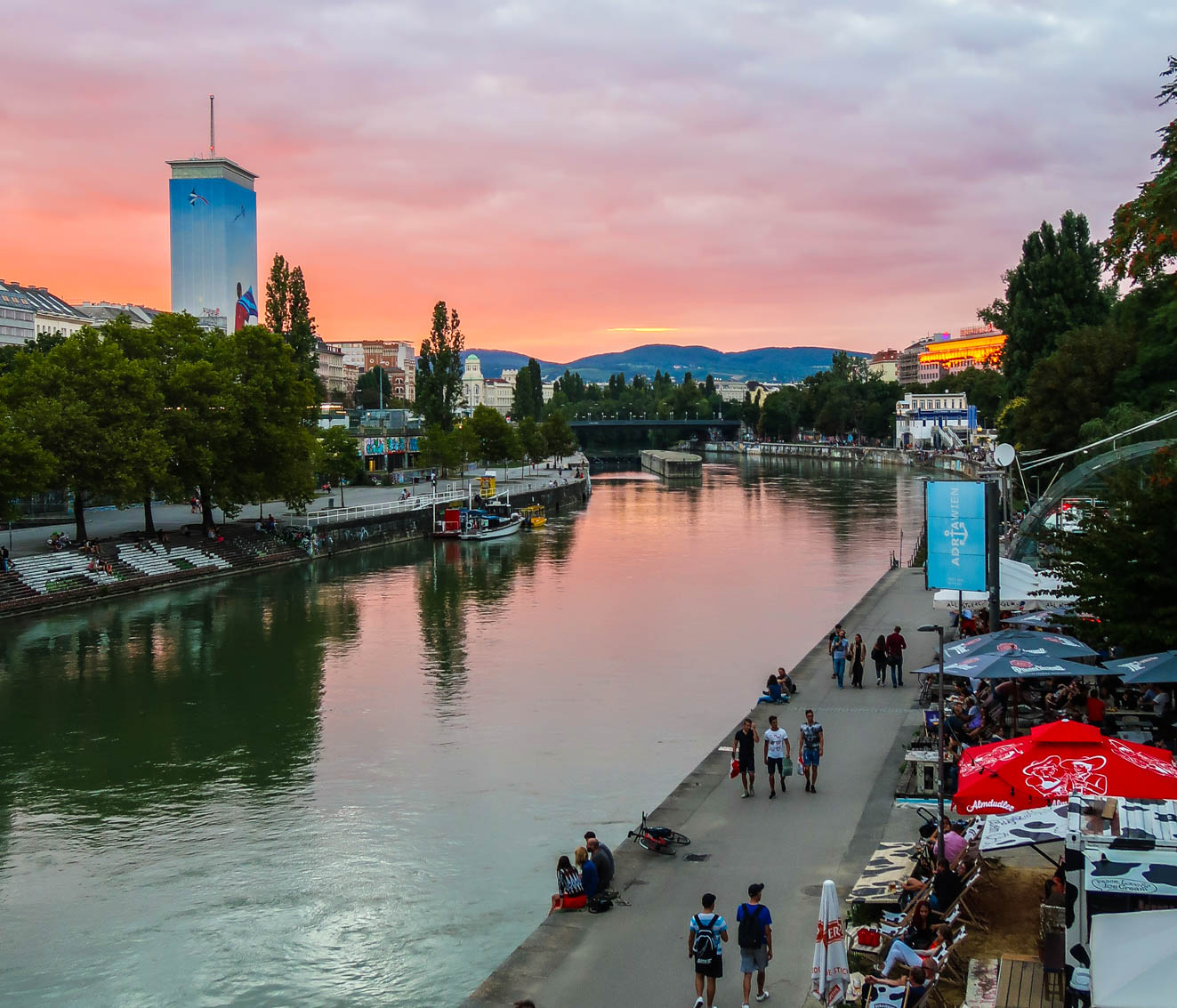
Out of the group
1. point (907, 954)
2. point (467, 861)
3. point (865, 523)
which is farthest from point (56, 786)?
point (865, 523)

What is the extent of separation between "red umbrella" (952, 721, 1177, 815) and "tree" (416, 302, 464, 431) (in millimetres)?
86519

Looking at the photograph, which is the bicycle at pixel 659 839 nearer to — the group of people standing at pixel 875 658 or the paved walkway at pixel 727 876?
the paved walkway at pixel 727 876

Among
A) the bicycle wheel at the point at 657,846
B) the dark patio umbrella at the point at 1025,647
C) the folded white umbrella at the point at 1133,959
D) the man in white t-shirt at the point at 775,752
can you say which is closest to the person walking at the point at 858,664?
the dark patio umbrella at the point at 1025,647

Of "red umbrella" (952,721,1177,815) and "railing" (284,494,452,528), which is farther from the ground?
"railing" (284,494,452,528)

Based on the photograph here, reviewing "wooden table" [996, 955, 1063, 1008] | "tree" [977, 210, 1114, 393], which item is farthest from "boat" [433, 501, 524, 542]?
"wooden table" [996, 955, 1063, 1008]

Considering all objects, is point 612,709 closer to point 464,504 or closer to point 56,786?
point 56,786

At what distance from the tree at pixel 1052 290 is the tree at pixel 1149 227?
158 ft

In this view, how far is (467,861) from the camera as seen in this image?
16.2 m

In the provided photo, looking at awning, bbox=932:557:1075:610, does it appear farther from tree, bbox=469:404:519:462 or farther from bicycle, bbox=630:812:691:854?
tree, bbox=469:404:519:462

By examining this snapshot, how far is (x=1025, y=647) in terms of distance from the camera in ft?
54.7

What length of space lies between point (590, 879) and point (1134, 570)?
10.8 metres

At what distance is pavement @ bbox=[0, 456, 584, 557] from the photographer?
150 ft

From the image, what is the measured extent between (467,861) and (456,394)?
85.4 m

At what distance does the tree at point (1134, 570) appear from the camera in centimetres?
1778
